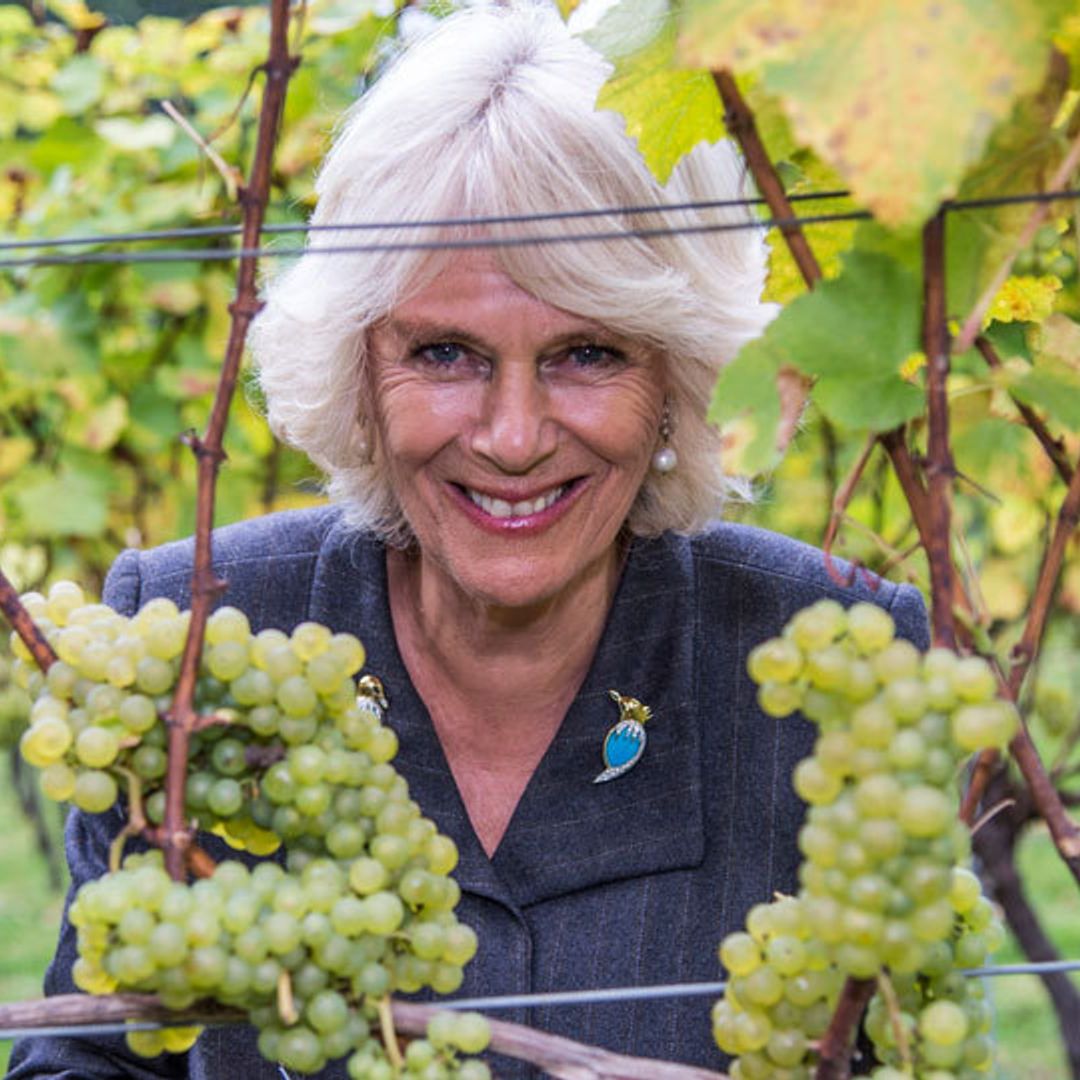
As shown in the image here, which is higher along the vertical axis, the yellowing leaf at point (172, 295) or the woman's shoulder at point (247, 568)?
the yellowing leaf at point (172, 295)

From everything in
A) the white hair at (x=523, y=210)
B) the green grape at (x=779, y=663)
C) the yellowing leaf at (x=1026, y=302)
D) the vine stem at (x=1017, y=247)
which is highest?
the white hair at (x=523, y=210)

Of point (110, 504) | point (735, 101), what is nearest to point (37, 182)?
point (110, 504)

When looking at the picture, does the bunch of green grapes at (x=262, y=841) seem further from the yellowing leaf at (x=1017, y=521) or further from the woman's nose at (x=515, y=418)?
the yellowing leaf at (x=1017, y=521)

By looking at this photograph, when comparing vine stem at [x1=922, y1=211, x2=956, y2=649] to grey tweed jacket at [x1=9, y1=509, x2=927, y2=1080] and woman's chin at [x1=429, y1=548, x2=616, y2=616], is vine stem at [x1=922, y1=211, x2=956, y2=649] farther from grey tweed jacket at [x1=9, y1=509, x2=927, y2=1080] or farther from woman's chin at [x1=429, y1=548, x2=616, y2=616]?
grey tweed jacket at [x1=9, y1=509, x2=927, y2=1080]

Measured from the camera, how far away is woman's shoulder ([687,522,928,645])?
6.38 feet

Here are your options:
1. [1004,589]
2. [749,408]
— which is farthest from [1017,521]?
[749,408]

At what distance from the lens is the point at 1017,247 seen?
935 millimetres

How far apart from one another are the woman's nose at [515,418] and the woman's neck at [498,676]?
0.30m

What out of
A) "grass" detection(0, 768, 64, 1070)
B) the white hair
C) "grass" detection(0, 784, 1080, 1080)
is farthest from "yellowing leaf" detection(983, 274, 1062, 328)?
"grass" detection(0, 768, 64, 1070)

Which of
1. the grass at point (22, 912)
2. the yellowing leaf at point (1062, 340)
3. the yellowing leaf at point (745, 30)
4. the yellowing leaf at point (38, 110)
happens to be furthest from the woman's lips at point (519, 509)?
the grass at point (22, 912)

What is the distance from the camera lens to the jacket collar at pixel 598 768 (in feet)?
5.84

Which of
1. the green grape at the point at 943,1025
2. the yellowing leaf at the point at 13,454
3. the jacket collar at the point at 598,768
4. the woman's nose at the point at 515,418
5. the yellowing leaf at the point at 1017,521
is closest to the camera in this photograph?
the green grape at the point at 943,1025

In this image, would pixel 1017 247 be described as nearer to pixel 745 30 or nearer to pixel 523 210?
pixel 745 30

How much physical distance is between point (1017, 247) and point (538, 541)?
0.81 metres
